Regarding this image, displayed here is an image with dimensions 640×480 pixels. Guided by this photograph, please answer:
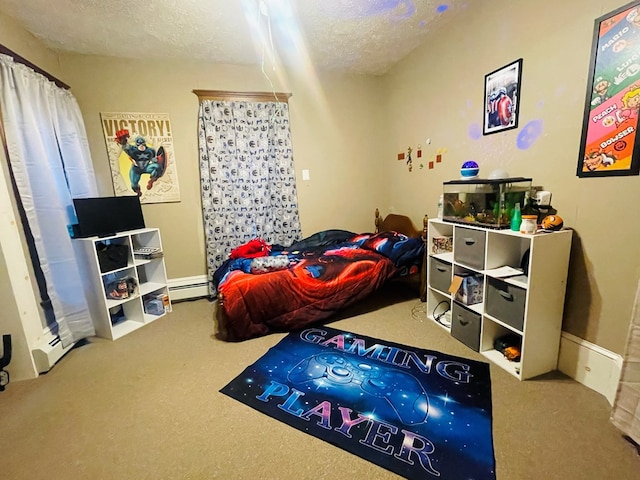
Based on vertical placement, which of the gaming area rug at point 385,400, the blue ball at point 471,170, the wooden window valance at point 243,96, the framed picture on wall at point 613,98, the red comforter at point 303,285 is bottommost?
the gaming area rug at point 385,400

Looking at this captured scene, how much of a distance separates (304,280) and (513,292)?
1458 mm

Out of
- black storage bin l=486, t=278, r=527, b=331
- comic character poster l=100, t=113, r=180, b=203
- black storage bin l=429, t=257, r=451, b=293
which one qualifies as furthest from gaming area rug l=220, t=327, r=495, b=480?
comic character poster l=100, t=113, r=180, b=203

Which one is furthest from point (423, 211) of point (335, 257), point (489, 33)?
point (489, 33)

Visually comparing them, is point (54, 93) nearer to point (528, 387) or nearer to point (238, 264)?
point (238, 264)

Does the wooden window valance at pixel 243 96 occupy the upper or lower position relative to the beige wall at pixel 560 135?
upper

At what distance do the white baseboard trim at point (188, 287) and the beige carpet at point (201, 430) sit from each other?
1.11 meters

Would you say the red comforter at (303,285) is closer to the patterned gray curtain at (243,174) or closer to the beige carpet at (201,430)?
the beige carpet at (201,430)

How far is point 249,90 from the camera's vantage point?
3168 millimetres

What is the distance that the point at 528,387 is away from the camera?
162cm

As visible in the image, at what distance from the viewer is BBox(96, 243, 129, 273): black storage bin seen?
7.74 ft

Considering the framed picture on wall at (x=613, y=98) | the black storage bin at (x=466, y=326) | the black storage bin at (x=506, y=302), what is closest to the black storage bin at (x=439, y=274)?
the black storage bin at (x=466, y=326)

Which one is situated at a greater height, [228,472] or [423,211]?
[423,211]

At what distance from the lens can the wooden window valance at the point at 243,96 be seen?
3035mm

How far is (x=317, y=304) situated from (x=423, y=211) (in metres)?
1.57
